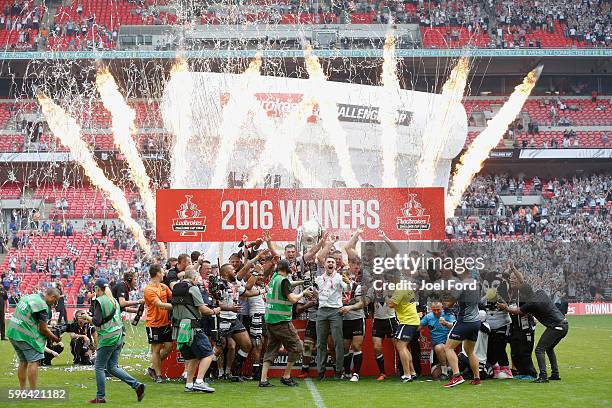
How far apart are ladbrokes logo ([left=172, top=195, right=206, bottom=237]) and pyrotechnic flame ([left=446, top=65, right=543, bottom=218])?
954 inches

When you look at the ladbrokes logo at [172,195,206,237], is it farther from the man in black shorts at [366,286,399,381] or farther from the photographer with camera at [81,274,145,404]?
the photographer with camera at [81,274,145,404]

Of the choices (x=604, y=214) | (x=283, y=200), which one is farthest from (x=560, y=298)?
(x=604, y=214)

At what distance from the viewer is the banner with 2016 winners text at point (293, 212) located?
16.9m

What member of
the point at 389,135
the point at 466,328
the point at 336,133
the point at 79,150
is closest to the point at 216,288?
the point at 466,328

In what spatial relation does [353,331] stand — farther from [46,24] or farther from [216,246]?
[46,24]

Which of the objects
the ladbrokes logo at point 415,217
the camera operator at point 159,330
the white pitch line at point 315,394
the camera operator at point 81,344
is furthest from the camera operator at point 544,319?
the camera operator at point 81,344

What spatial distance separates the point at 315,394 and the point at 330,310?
1805mm

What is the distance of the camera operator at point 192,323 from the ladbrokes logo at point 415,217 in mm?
4292

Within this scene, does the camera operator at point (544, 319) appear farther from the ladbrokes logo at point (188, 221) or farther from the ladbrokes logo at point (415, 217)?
the ladbrokes logo at point (188, 221)

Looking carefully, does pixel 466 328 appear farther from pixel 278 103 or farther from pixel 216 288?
pixel 278 103

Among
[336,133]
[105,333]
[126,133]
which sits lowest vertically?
[105,333]

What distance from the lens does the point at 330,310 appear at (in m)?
15.4

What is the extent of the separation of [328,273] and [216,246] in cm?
774

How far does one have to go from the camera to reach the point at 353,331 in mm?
15672
